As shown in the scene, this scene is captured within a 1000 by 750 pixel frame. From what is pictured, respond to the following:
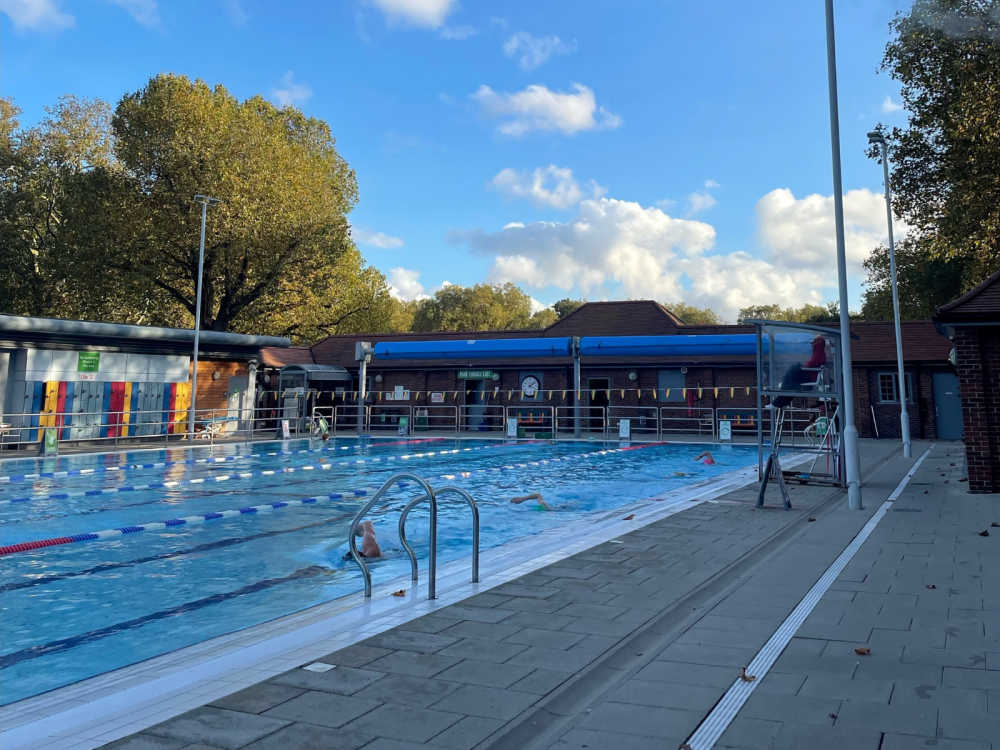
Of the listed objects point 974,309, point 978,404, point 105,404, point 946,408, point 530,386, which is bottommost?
point 978,404

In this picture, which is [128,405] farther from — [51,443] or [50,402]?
[51,443]

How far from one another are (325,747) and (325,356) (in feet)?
112

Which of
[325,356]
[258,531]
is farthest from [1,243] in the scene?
[258,531]

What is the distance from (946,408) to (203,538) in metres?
28.7

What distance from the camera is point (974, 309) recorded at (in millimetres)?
11883

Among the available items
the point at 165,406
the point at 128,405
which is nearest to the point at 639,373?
the point at 165,406

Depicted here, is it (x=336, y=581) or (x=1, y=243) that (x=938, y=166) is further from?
(x=1, y=243)

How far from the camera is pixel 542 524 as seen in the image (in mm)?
10625

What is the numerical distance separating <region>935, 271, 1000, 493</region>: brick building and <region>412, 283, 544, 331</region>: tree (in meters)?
63.2

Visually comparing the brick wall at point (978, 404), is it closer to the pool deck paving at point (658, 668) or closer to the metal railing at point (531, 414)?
the pool deck paving at point (658, 668)

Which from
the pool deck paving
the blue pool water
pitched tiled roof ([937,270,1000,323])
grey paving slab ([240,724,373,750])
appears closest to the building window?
the blue pool water

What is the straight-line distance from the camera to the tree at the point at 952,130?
18750mm

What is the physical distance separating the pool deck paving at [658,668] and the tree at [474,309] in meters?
68.6

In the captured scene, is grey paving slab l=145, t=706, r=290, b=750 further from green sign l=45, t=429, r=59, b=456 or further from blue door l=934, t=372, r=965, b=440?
blue door l=934, t=372, r=965, b=440
